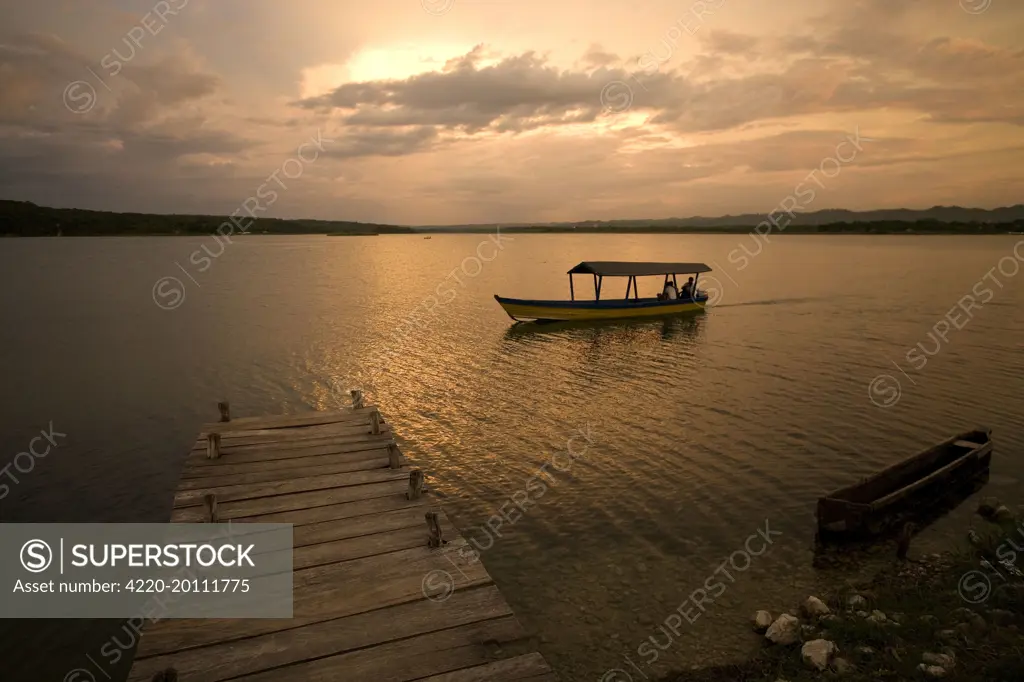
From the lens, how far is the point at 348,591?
A: 758 cm

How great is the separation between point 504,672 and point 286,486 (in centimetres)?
613

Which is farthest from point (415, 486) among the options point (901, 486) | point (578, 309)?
point (578, 309)

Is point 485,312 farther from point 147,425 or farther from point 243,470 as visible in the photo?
point 243,470

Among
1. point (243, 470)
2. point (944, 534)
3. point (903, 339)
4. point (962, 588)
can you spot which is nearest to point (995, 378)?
point (903, 339)

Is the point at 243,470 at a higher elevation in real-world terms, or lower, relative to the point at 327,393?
higher

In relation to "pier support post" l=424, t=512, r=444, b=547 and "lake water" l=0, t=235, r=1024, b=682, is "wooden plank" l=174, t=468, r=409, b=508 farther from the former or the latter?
"lake water" l=0, t=235, r=1024, b=682

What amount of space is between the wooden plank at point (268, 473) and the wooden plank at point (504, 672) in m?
5.88

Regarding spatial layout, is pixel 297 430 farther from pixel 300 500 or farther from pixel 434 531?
pixel 434 531

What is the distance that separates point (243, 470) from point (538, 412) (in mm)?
11952

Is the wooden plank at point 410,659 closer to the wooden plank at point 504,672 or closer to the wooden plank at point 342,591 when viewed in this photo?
the wooden plank at point 504,672

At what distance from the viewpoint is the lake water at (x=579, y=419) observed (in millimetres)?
11008

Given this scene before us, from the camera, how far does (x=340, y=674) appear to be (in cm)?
619

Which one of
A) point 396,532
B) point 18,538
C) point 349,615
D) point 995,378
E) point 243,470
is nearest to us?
point 349,615

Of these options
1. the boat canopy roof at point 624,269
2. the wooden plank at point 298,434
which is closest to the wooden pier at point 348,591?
the wooden plank at point 298,434
